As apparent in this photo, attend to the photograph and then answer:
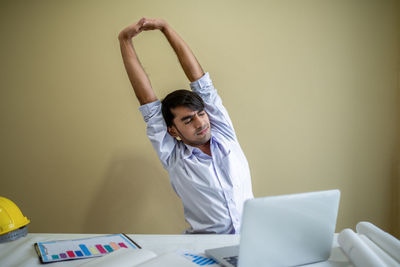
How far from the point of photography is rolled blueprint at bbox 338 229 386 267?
799 millimetres

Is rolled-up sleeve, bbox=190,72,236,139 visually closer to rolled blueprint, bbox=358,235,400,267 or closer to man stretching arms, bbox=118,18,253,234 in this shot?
man stretching arms, bbox=118,18,253,234

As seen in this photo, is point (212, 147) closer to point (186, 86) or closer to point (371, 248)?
point (186, 86)

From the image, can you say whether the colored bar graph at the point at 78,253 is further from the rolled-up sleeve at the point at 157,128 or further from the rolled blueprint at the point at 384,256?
the rolled blueprint at the point at 384,256

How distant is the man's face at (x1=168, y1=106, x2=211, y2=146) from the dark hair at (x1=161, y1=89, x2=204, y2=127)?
0.07 feet

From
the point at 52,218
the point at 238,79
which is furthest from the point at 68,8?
the point at 52,218

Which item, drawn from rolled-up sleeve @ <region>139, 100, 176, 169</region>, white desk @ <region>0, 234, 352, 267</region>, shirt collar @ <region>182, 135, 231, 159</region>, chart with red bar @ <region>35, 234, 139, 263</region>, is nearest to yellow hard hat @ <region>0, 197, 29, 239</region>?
white desk @ <region>0, 234, 352, 267</region>

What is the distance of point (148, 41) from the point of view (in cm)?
203

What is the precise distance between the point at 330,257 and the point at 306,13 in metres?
1.57

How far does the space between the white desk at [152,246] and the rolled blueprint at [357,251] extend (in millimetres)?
42

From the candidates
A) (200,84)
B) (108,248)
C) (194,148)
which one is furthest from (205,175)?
(108,248)

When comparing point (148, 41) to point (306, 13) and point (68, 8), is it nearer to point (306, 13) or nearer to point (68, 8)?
point (68, 8)

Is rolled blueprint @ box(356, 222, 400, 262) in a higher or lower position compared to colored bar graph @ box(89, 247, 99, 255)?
lower

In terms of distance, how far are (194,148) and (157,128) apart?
0.23m

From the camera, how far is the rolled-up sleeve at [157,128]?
1615mm
